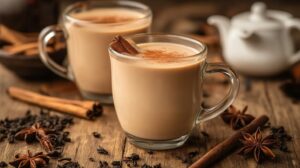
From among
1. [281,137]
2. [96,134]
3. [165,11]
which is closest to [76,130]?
[96,134]

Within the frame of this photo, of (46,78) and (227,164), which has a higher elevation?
(227,164)

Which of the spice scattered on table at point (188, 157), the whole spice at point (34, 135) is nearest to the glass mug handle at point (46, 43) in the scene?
the whole spice at point (34, 135)

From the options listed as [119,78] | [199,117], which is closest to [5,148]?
[119,78]

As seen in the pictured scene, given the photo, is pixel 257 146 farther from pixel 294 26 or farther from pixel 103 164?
pixel 294 26

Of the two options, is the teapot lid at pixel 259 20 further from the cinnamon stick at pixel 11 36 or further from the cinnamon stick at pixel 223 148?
the cinnamon stick at pixel 11 36

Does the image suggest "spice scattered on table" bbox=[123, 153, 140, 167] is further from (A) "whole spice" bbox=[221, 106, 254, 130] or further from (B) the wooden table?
(A) "whole spice" bbox=[221, 106, 254, 130]

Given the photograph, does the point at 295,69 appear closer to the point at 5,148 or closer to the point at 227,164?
the point at 227,164

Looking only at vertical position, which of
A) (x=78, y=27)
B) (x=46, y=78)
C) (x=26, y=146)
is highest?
(x=78, y=27)
